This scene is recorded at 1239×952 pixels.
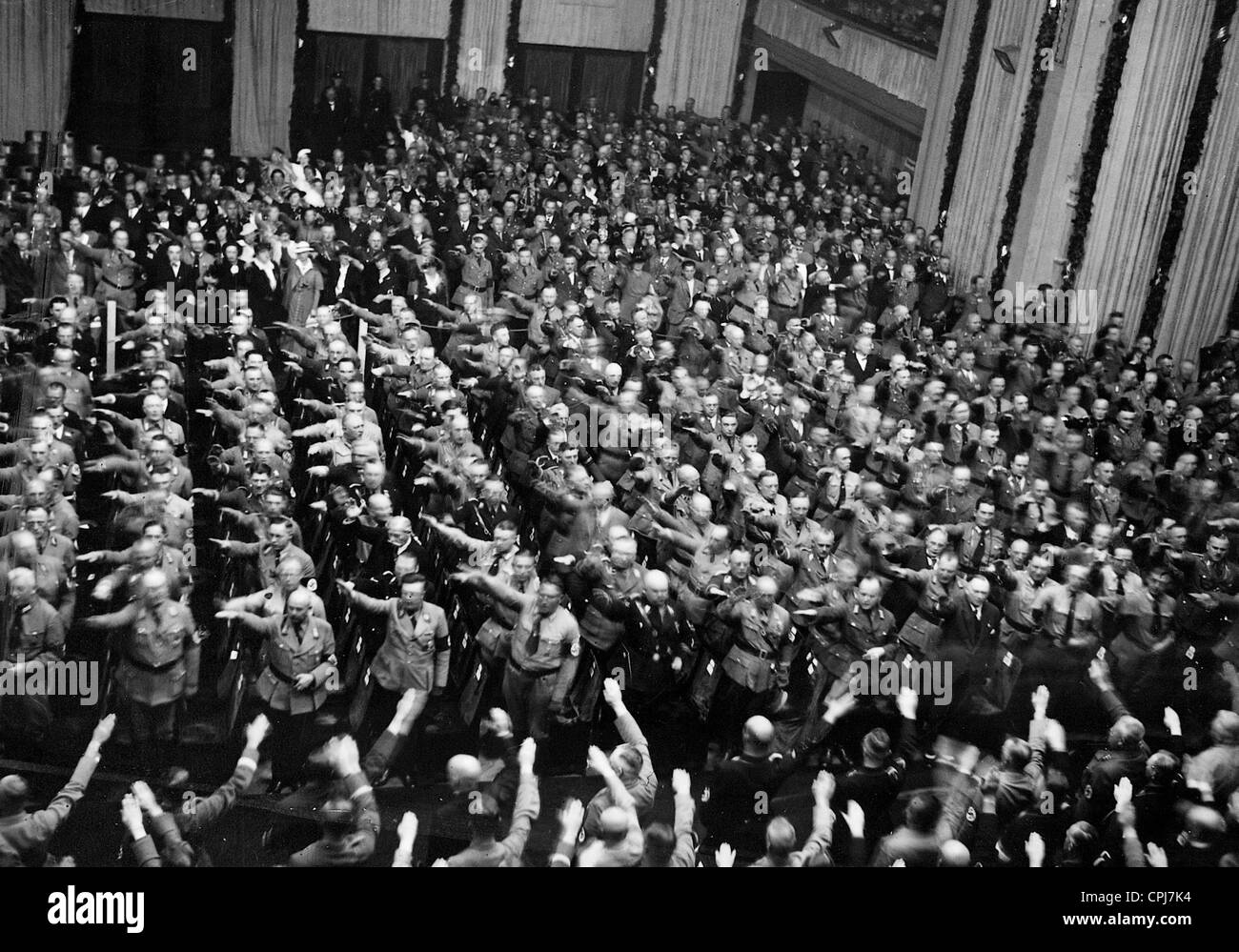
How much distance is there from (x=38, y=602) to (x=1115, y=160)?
9.48 m

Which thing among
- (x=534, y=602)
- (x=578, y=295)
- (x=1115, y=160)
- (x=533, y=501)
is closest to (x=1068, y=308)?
(x=1115, y=160)

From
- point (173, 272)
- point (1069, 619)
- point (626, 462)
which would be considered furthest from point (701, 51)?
point (1069, 619)

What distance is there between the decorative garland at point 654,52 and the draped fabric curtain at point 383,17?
84.1 inches

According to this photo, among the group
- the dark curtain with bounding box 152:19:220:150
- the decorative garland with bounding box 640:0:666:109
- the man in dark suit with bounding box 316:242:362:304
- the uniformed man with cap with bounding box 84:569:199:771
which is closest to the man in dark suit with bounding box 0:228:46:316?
the man in dark suit with bounding box 316:242:362:304

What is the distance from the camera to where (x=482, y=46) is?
14.5 m

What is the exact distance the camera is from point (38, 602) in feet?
20.5

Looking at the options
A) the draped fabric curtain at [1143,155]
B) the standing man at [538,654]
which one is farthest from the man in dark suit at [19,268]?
the draped fabric curtain at [1143,155]

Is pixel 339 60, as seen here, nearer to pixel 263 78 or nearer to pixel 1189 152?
pixel 263 78

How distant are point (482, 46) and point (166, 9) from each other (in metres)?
3.27

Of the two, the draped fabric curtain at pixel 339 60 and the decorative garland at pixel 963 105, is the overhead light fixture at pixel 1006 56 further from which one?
the draped fabric curtain at pixel 339 60

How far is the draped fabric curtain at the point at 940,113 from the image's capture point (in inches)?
513

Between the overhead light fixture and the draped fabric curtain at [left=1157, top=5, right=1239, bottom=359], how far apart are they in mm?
1859

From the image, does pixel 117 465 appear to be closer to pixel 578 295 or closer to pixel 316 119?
pixel 578 295

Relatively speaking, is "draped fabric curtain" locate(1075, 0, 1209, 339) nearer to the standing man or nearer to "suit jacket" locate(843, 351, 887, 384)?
"suit jacket" locate(843, 351, 887, 384)
